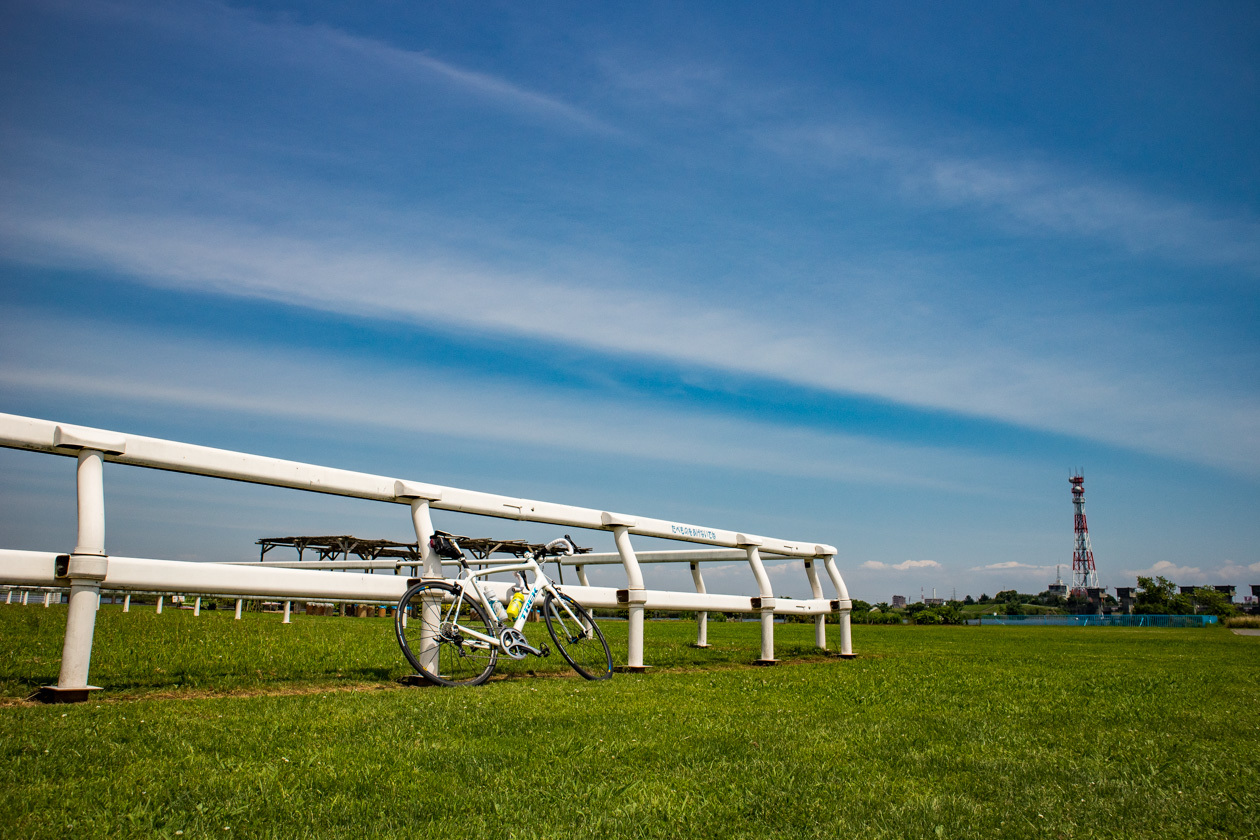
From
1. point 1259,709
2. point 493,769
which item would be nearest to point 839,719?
point 493,769

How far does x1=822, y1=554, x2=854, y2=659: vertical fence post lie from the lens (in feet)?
37.1

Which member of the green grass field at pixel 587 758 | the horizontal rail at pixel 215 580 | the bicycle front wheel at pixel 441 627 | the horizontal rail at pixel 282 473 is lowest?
the green grass field at pixel 587 758

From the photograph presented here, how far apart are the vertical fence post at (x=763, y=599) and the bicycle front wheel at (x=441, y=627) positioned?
4057 mm

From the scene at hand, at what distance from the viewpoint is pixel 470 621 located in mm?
6617

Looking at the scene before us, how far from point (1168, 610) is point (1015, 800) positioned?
148m

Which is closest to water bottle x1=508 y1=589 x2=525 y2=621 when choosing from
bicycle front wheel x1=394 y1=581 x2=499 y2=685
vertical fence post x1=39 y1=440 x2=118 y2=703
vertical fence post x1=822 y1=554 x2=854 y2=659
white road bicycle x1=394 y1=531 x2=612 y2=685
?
white road bicycle x1=394 y1=531 x2=612 y2=685

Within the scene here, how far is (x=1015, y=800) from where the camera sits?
11.3 feet

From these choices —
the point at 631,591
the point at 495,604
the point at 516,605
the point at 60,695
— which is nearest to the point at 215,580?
the point at 60,695

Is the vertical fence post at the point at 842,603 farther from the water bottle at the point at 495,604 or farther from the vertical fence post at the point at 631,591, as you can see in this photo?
the water bottle at the point at 495,604

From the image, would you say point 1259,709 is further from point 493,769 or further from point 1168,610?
point 1168,610

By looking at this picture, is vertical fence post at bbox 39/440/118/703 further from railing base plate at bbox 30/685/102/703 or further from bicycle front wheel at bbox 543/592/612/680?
bicycle front wheel at bbox 543/592/612/680

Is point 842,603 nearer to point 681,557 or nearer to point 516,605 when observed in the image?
point 681,557

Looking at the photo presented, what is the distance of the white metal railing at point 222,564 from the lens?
4.49m

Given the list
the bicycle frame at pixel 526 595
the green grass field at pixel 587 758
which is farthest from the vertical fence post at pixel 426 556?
the green grass field at pixel 587 758
